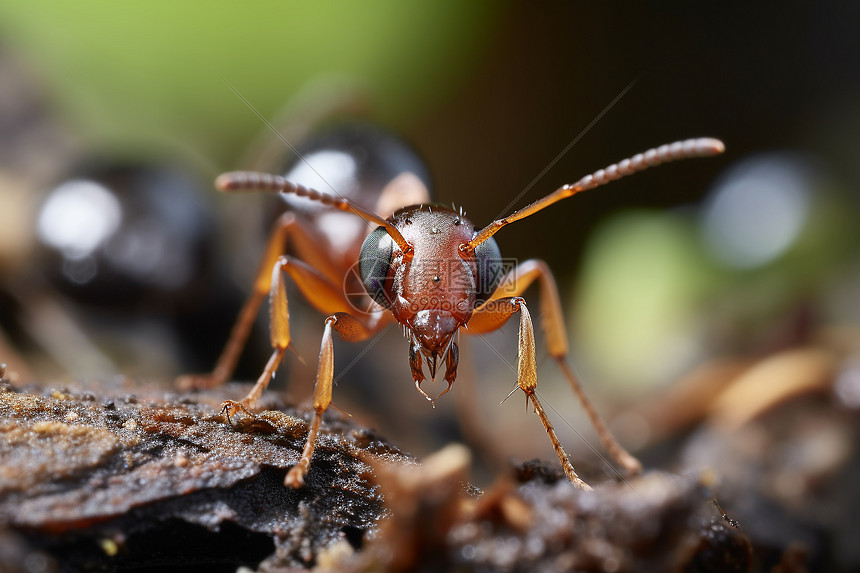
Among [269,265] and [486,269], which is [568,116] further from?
[486,269]

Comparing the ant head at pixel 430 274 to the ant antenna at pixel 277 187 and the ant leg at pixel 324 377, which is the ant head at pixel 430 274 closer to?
the ant antenna at pixel 277 187

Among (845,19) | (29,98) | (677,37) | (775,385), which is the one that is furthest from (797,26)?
(29,98)

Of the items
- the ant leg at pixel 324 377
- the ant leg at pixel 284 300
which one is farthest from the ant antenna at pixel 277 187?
the ant leg at pixel 284 300

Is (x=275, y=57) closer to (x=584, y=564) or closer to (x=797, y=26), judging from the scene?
(x=797, y=26)

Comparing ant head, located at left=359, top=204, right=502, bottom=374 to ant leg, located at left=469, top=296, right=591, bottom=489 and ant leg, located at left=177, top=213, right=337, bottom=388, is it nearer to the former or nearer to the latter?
ant leg, located at left=469, top=296, right=591, bottom=489

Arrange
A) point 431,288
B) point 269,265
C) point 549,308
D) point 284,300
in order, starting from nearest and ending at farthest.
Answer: point 431,288, point 284,300, point 549,308, point 269,265

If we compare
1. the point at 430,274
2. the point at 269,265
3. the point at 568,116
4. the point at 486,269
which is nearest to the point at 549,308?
the point at 486,269

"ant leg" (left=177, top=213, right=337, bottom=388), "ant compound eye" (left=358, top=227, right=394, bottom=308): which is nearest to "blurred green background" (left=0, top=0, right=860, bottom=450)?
"ant leg" (left=177, top=213, right=337, bottom=388)

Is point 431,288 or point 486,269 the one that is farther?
point 486,269

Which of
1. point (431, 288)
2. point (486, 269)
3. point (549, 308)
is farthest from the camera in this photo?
point (549, 308)
